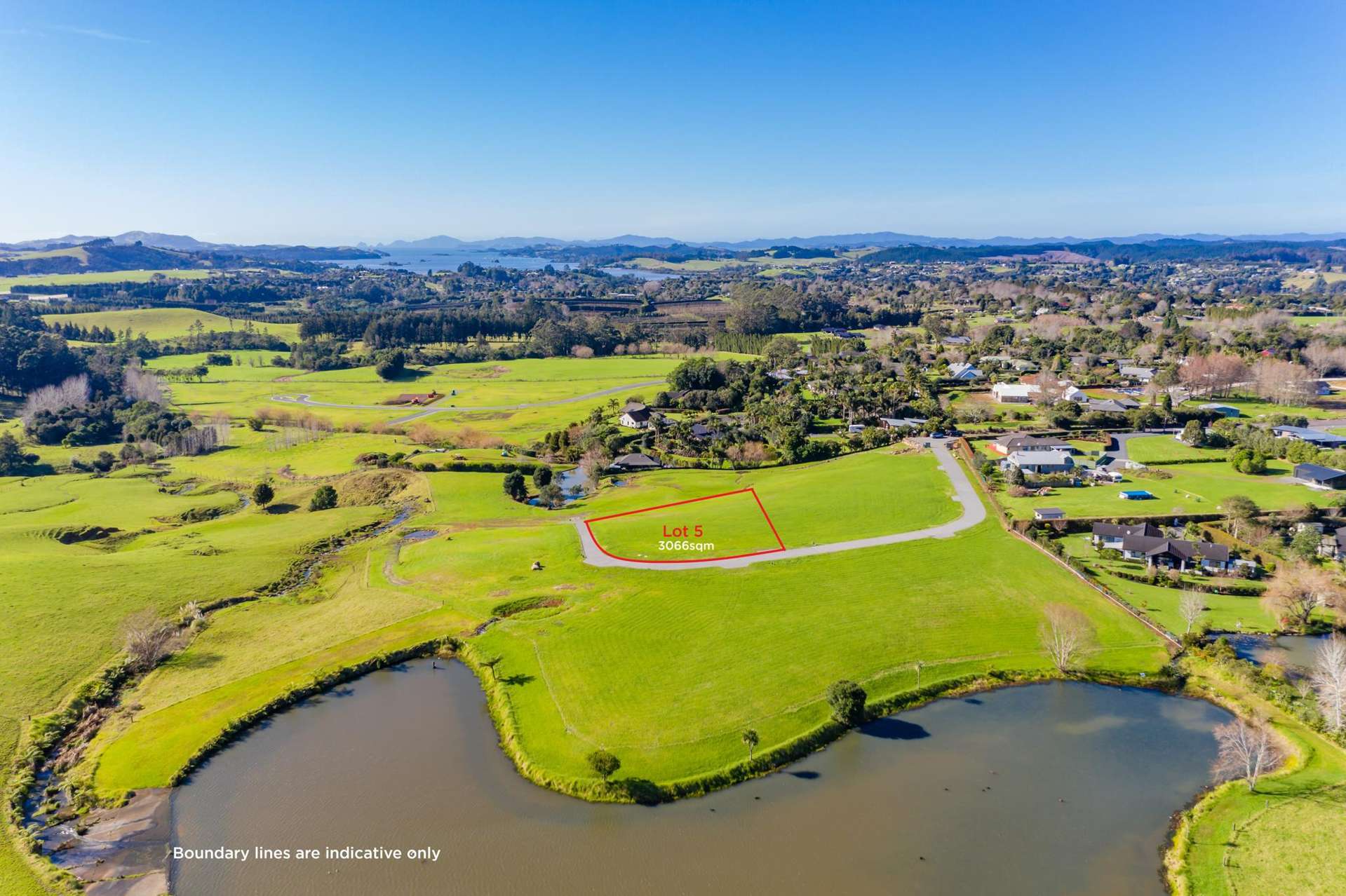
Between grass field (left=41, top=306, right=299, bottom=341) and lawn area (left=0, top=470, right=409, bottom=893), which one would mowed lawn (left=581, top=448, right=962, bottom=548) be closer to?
lawn area (left=0, top=470, right=409, bottom=893)

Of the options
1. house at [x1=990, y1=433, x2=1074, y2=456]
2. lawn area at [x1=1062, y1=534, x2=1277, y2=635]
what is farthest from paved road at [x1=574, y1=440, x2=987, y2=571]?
house at [x1=990, y1=433, x2=1074, y2=456]

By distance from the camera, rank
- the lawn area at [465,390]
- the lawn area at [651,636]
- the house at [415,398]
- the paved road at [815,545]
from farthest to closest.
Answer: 1. the house at [415,398]
2. the lawn area at [465,390]
3. the paved road at [815,545]
4. the lawn area at [651,636]

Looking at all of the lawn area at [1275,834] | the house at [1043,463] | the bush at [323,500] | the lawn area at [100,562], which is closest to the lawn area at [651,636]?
the lawn area at [100,562]

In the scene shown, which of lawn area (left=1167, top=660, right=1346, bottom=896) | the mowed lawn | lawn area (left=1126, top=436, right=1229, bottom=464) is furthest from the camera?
lawn area (left=1126, top=436, right=1229, bottom=464)

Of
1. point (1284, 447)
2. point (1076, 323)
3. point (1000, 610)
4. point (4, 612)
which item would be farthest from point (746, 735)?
point (1076, 323)

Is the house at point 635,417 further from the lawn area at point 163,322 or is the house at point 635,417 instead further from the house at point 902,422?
the lawn area at point 163,322

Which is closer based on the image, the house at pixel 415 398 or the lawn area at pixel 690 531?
the lawn area at pixel 690 531

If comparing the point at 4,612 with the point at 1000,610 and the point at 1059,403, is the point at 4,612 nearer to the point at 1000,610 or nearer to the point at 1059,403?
the point at 1000,610
